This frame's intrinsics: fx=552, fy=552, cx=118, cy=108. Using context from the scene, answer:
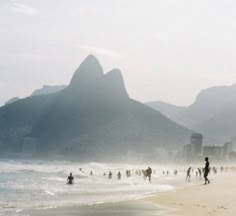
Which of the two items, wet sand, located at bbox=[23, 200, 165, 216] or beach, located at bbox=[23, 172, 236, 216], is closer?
beach, located at bbox=[23, 172, 236, 216]

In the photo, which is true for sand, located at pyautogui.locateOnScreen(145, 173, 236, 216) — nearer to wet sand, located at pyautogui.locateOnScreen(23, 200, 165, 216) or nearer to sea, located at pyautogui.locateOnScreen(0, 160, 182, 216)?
wet sand, located at pyautogui.locateOnScreen(23, 200, 165, 216)

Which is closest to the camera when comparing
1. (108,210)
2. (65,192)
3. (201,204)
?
(108,210)

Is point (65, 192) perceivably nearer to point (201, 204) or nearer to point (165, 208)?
point (165, 208)

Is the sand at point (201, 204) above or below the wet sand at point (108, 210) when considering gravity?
above

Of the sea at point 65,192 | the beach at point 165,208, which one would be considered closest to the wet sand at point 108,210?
the beach at point 165,208

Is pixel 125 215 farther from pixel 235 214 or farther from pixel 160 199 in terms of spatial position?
pixel 160 199

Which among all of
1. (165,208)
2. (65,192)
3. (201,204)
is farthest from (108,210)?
(65,192)

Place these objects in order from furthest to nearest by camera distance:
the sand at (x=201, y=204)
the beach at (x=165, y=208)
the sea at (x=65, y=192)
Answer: the sea at (x=65, y=192) < the beach at (x=165, y=208) < the sand at (x=201, y=204)

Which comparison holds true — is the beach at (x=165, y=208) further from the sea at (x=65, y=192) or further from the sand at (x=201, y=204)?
the sea at (x=65, y=192)

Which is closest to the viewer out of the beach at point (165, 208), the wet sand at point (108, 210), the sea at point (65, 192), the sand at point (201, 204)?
the sand at point (201, 204)

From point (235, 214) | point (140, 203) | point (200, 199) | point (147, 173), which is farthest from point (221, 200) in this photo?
point (147, 173)

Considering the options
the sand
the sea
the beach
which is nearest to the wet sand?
the beach

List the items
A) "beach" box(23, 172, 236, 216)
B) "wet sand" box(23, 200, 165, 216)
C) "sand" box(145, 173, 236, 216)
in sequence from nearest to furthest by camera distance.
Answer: "sand" box(145, 173, 236, 216) → "beach" box(23, 172, 236, 216) → "wet sand" box(23, 200, 165, 216)
